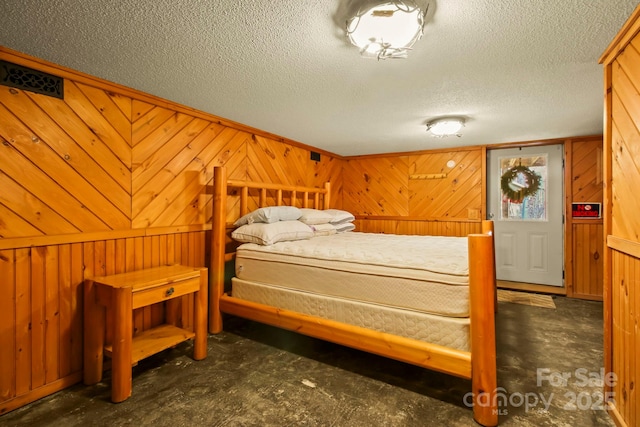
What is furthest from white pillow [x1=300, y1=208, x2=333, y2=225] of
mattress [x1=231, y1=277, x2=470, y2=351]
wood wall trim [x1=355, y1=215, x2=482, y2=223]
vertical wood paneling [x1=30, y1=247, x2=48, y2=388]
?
vertical wood paneling [x1=30, y1=247, x2=48, y2=388]

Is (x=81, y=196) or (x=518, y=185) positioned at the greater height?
(x=518, y=185)

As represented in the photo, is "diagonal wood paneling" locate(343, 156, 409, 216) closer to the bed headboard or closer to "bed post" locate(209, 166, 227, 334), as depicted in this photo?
the bed headboard

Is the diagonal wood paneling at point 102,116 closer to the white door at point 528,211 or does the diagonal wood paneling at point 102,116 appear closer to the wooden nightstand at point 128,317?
the wooden nightstand at point 128,317

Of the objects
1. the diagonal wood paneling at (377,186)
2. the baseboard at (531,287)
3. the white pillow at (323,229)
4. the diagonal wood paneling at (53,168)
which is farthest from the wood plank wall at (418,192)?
the diagonal wood paneling at (53,168)

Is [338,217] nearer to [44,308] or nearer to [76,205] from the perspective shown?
[76,205]

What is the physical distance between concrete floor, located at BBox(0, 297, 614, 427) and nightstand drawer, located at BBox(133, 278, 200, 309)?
0.56 meters

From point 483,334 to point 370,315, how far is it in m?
0.69

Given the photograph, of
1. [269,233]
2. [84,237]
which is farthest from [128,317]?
[269,233]

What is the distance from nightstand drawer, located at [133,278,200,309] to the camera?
6.05 feet

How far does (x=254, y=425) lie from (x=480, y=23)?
2375 mm

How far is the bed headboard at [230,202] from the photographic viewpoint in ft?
8.92

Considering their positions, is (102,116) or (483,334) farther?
(102,116)

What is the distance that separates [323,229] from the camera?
11.5 feet

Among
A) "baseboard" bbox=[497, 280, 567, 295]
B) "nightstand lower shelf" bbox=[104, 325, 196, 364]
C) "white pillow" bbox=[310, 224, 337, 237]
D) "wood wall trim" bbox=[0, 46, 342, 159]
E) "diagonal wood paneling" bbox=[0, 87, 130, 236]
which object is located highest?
"wood wall trim" bbox=[0, 46, 342, 159]
